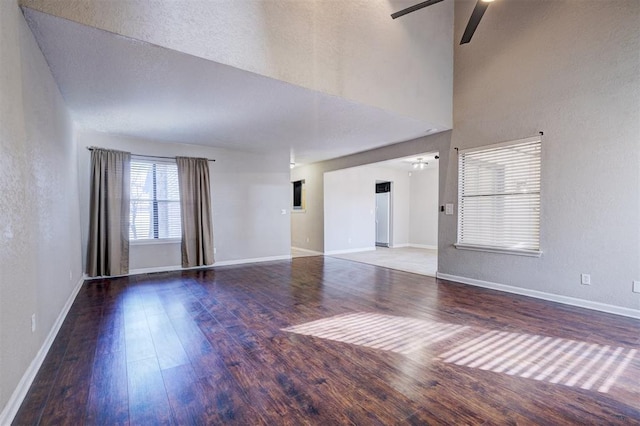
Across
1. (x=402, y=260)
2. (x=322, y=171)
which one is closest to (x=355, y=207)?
(x=322, y=171)

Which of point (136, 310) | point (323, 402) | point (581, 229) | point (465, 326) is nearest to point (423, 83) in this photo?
point (581, 229)

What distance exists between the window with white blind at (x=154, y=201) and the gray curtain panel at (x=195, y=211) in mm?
166

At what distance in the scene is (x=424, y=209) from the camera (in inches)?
379

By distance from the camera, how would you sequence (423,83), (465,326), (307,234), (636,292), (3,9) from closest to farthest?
(3,9), (465,326), (636,292), (423,83), (307,234)

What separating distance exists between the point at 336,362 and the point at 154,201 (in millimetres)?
4836

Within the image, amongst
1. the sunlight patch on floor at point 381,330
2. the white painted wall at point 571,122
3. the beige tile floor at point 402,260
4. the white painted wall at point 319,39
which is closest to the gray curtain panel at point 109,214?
the white painted wall at point 319,39

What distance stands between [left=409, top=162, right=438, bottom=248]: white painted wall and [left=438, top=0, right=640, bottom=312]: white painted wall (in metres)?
4.82

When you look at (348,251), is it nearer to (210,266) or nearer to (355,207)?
(355,207)

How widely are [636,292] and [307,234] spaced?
261 inches

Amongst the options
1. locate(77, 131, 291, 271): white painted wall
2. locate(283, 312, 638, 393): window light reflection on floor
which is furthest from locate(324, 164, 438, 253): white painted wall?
locate(283, 312, 638, 393): window light reflection on floor

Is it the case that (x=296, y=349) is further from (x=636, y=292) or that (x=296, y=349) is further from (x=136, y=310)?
(x=636, y=292)

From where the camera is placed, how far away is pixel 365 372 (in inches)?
83.7

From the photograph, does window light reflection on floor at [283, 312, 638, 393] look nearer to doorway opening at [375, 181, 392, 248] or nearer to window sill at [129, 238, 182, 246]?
window sill at [129, 238, 182, 246]

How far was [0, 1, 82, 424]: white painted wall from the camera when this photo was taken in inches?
66.4
